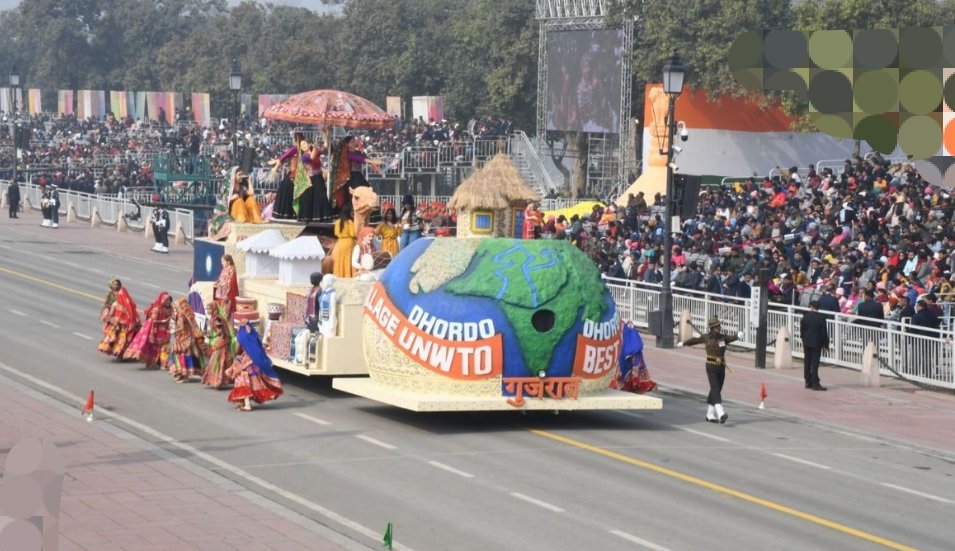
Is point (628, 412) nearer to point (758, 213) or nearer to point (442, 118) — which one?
point (758, 213)

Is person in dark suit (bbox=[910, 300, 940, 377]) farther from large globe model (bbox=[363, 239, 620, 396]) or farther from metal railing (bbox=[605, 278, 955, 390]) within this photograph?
large globe model (bbox=[363, 239, 620, 396])

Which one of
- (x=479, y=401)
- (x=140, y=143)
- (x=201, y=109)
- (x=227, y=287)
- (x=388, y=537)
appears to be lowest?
(x=388, y=537)

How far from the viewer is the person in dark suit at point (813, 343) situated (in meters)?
24.5

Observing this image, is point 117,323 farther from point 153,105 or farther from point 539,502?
point 153,105

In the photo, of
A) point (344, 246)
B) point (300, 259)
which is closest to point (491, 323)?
point (344, 246)

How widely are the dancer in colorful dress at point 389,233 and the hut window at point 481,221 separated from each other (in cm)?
230

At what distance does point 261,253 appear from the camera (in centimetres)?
2367

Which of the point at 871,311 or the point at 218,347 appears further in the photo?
A: the point at 871,311

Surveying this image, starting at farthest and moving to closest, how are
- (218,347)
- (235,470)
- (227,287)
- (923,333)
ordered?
1. (923,333)
2. (227,287)
3. (218,347)
4. (235,470)

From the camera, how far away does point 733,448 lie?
1898 cm

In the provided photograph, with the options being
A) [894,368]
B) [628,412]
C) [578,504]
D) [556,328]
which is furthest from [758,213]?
[578,504]

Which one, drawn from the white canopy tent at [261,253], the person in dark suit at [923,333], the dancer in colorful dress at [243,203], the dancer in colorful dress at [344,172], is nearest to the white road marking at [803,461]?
the person in dark suit at [923,333]

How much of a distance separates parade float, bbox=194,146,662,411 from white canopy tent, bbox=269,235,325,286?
265 centimetres

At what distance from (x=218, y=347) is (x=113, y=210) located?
3154cm
